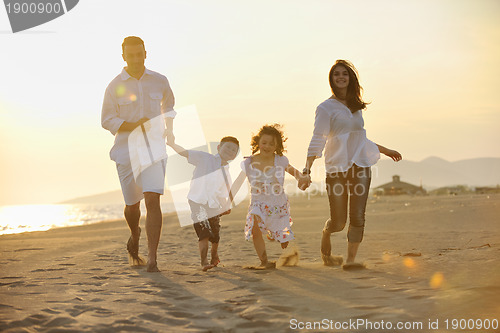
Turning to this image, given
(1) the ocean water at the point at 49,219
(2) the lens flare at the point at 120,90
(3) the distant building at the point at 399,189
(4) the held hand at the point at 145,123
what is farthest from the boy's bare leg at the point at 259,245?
(3) the distant building at the point at 399,189

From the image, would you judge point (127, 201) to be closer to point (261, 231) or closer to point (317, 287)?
point (261, 231)

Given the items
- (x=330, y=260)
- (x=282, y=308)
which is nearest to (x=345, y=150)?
(x=330, y=260)

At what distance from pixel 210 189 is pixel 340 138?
1686mm

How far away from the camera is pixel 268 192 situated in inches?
237

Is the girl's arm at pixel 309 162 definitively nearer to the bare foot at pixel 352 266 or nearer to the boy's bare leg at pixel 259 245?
the boy's bare leg at pixel 259 245

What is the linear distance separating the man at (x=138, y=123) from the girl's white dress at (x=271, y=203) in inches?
40.9

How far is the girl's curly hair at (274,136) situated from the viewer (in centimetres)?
607

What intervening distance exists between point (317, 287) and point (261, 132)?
2252 mm

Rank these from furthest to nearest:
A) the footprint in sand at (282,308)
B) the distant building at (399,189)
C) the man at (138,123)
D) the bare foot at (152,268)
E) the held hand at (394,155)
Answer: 1. the distant building at (399,189)
2. the man at (138,123)
3. the held hand at (394,155)
4. the bare foot at (152,268)
5. the footprint in sand at (282,308)

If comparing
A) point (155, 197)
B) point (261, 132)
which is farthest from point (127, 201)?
point (261, 132)

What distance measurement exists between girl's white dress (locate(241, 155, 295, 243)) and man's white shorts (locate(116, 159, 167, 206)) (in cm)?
104

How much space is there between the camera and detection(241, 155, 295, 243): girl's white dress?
593 cm

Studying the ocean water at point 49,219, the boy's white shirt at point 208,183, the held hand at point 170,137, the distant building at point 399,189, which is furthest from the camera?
the distant building at point 399,189

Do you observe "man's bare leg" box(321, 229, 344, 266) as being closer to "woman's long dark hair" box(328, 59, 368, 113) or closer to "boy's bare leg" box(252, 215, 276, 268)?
"boy's bare leg" box(252, 215, 276, 268)
